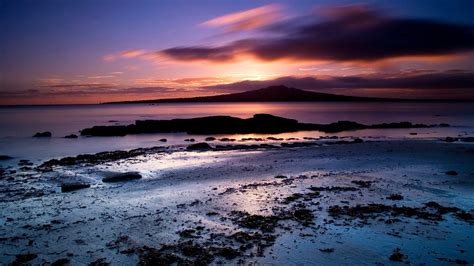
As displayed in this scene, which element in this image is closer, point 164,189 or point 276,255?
point 276,255

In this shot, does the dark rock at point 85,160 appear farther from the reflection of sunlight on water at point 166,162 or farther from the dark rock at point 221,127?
the dark rock at point 221,127

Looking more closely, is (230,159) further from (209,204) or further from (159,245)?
(159,245)

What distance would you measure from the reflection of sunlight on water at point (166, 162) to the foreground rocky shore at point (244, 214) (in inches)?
14.6

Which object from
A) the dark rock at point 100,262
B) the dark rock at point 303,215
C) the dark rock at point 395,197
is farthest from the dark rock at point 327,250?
the dark rock at point 395,197

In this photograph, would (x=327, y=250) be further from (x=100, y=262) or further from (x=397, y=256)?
(x=100, y=262)

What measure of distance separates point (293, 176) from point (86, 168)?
14.4 m

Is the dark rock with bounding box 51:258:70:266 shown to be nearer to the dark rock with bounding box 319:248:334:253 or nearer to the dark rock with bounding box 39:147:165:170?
the dark rock with bounding box 319:248:334:253

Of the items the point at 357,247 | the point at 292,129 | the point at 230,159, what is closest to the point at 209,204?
the point at 357,247

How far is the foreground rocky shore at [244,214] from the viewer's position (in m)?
9.27

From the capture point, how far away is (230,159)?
27062 millimetres

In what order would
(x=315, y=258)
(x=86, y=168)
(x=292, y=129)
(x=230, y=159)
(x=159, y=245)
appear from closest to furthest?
(x=315, y=258)
(x=159, y=245)
(x=86, y=168)
(x=230, y=159)
(x=292, y=129)

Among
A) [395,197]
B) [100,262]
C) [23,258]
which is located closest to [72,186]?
[23,258]

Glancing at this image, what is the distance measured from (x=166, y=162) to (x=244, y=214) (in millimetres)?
14806

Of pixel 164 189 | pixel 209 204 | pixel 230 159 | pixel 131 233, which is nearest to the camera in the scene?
pixel 131 233
